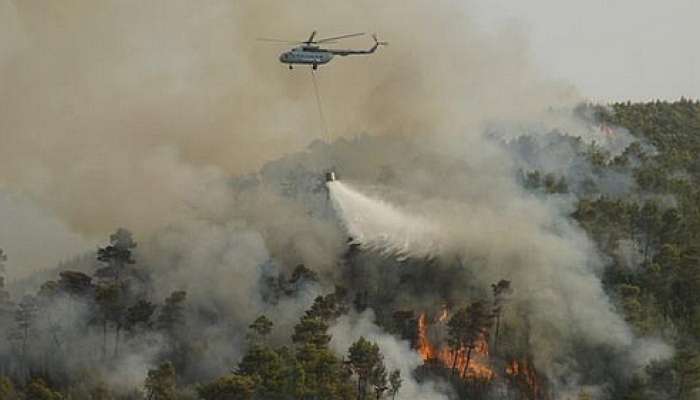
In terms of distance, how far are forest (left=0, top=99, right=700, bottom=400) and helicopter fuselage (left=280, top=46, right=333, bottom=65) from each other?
17250mm

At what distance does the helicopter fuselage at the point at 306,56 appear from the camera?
57.5 metres

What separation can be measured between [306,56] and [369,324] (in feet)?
72.5

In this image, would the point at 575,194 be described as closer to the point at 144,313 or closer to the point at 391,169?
the point at 391,169

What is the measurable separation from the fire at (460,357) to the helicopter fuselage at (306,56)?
23.6m

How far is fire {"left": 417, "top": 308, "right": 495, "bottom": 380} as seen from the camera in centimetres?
6694

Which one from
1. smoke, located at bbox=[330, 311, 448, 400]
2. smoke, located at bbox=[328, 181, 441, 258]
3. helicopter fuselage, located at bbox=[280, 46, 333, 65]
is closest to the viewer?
helicopter fuselage, located at bbox=[280, 46, 333, 65]

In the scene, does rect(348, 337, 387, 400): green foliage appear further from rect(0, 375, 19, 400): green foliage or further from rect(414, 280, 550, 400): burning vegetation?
rect(0, 375, 19, 400): green foliage

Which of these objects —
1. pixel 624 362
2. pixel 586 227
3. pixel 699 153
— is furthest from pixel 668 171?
pixel 624 362

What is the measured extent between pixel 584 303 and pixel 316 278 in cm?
2195

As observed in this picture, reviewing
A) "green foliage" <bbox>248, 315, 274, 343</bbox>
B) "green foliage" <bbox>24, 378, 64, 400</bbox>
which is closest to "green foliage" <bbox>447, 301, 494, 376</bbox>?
"green foliage" <bbox>248, 315, 274, 343</bbox>

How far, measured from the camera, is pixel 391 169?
317 feet

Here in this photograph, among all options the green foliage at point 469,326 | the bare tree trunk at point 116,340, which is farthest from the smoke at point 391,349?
the bare tree trunk at point 116,340

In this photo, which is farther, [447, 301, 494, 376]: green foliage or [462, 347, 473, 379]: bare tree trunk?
[462, 347, 473, 379]: bare tree trunk

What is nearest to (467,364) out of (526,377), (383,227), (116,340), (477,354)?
(477,354)
